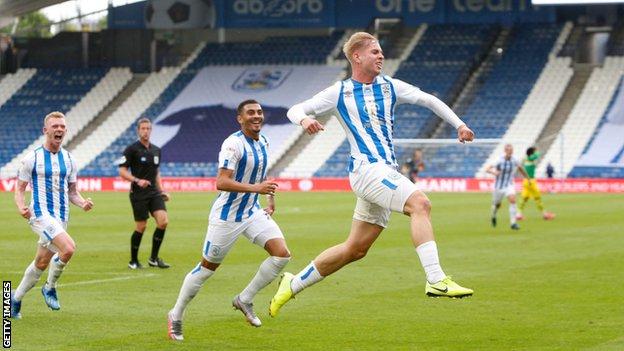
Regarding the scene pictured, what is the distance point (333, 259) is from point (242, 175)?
1274 mm

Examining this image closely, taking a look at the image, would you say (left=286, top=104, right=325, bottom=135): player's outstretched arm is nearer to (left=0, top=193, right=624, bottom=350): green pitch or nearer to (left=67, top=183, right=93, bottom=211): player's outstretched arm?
(left=0, top=193, right=624, bottom=350): green pitch

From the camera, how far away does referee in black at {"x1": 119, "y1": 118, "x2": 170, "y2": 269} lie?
20.5 metres

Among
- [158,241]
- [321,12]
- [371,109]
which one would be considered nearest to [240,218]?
[371,109]

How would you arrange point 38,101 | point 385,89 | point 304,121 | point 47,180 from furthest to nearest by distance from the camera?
point 38,101, point 47,180, point 385,89, point 304,121

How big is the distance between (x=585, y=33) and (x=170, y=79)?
70.6ft

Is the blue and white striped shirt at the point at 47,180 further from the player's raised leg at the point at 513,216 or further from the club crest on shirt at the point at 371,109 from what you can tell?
the player's raised leg at the point at 513,216

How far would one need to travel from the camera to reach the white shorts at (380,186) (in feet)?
35.9

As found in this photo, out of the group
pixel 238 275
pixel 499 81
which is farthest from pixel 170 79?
pixel 238 275

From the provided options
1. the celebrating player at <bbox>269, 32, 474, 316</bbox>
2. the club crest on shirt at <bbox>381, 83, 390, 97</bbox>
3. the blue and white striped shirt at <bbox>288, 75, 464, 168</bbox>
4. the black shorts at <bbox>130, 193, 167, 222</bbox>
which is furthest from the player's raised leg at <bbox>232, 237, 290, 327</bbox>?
the black shorts at <bbox>130, 193, 167, 222</bbox>

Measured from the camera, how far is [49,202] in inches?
548

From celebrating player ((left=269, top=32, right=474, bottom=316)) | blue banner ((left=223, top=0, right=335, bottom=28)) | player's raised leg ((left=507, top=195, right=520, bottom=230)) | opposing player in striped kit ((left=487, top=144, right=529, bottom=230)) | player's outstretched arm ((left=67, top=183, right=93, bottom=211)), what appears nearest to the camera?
celebrating player ((left=269, top=32, right=474, bottom=316))

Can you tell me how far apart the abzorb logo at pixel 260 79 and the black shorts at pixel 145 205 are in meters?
44.6

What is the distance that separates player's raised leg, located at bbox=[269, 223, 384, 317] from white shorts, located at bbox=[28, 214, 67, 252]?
295 centimetres

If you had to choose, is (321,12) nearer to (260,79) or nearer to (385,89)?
(260,79)
